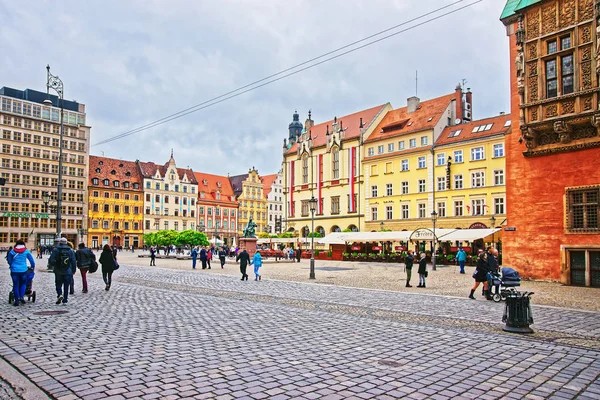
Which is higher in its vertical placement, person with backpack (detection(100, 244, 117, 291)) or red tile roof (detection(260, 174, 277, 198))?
red tile roof (detection(260, 174, 277, 198))

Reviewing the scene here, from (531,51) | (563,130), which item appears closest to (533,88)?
(531,51)

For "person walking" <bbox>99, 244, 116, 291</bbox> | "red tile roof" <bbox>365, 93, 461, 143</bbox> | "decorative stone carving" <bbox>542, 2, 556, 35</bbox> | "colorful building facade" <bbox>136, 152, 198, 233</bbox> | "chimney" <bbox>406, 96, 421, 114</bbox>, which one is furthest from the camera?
"colorful building facade" <bbox>136, 152, 198, 233</bbox>

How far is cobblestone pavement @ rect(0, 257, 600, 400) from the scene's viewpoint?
220 inches

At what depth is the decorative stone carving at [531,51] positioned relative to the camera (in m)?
21.5

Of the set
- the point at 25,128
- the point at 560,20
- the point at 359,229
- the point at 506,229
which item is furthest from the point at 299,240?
the point at 25,128

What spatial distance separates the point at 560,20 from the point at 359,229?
4139cm

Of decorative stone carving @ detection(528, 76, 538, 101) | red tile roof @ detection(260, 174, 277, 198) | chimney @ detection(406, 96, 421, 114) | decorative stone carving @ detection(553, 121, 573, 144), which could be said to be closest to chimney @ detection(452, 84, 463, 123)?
chimney @ detection(406, 96, 421, 114)

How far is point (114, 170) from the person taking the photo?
9181 centimetres

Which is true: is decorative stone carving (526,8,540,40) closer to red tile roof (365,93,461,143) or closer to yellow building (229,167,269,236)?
red tile roof (365,93,461,143)

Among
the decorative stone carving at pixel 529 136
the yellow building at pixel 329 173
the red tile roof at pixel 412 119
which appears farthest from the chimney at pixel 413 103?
the decorative stone carving at pixel 529 136

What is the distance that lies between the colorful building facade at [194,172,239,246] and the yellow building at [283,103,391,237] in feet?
111

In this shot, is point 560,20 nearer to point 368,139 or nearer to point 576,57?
point 576,57

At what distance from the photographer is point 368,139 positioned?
61094mm

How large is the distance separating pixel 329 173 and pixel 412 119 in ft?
44.8
